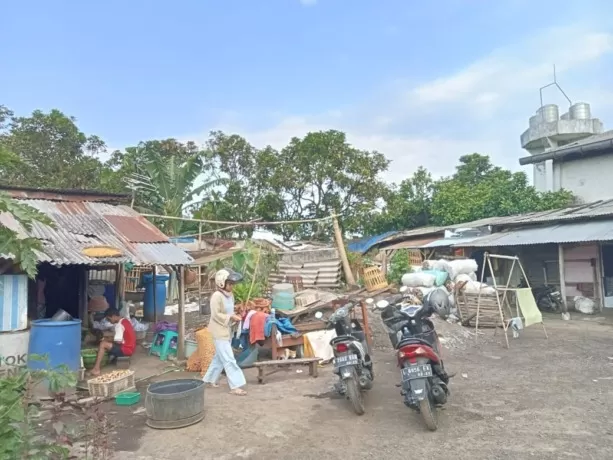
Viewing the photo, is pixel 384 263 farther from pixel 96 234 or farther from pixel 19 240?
pixel 19 240

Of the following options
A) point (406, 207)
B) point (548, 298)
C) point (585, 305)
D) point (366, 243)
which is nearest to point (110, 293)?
point (548, 298)

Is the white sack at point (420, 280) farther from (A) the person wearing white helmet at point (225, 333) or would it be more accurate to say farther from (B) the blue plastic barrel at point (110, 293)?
(B) the blue plastic barrel at point (110, 293)

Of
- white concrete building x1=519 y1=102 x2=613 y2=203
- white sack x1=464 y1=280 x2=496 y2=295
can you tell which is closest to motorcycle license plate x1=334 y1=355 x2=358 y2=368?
white sack x1=464 y1=280 x2=496 y2=295

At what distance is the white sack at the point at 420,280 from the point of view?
40.8ft

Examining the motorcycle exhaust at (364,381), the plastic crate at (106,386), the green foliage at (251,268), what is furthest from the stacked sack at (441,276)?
the plastic crate at (106,386)

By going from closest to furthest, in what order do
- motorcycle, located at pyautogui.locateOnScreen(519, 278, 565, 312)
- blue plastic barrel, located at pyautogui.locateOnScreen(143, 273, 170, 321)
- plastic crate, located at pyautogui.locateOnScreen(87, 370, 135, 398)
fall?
plastic crate, located at pyautogui.locateOnScreen(87, 370, 135, 398) → blue plastic barrel, located at pyautogui.locateOnScreen(143, 273, 170, 321) → motorcycle, located at pyautogui.locateOnScreen(519, 278, 565, 312)

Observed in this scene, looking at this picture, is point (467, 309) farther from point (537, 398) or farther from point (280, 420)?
point (280, 420)

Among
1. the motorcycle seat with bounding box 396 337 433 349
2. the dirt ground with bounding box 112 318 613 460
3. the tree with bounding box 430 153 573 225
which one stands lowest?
the dirt ground with bounding box 112 318 613 460

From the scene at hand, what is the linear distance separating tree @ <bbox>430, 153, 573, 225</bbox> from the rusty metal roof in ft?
52.6

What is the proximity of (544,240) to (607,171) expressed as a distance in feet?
23.3

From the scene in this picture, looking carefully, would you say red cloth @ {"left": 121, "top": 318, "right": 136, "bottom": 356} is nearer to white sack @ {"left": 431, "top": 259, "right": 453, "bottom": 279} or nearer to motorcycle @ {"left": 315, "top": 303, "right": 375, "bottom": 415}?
motorcycle @ {"left": 315, "top": 303, "right": 375, "bottom": 415}

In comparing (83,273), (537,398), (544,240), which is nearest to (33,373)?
(537,398)

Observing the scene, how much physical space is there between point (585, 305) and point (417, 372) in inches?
423

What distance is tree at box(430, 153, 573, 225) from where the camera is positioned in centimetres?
1917
